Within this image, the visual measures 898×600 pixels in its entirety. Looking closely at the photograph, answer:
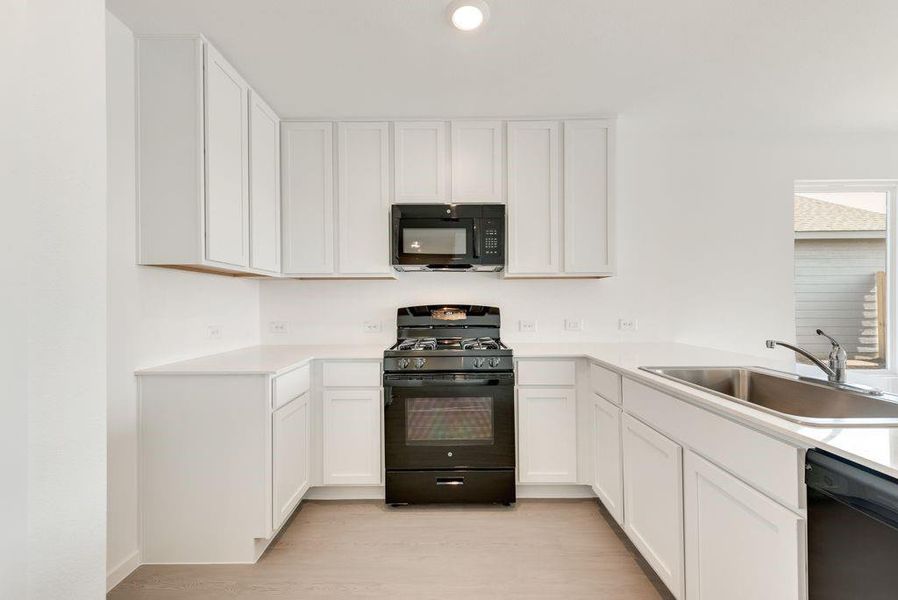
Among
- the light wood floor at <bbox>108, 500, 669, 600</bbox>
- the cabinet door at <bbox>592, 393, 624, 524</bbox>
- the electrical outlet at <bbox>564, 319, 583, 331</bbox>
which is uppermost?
the electrical outlet at <bbox>564, 319, 583, 331</bbox>

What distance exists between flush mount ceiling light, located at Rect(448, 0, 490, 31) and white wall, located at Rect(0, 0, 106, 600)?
4.11ft

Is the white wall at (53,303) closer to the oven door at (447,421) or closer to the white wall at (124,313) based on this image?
the white wall at (124,313)

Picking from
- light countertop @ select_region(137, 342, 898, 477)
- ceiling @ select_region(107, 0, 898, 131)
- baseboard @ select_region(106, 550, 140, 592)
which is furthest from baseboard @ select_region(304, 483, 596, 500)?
ceiling @ select_region(107, 0, 898, 131)

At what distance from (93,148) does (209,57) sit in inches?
56.4

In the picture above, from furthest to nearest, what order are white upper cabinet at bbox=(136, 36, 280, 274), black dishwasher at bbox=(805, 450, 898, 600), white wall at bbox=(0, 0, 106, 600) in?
white upper cabinet at bbox=(136, 36, 280, 274) → black dishwasher at bbox=(805, 450, 898, 600) → white wall at bbox=(0, 0, 106, 600)

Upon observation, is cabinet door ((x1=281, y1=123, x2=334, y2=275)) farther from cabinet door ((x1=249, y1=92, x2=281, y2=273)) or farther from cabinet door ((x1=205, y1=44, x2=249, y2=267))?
cabinet door ((x1=205, y1=44, x2=249, y2=267))

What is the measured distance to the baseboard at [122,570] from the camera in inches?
70.0

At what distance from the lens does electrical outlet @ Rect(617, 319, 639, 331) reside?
3.09m

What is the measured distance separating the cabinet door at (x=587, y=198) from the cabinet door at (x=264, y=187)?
1.86 metres

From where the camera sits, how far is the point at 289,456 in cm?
222

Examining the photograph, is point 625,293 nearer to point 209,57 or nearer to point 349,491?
point 349,491

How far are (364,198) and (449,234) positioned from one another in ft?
2.01

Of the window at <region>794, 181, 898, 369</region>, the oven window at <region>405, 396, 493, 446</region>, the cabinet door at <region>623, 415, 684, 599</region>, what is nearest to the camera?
the cabinet door at <region>623, 415, 684, 599</region>

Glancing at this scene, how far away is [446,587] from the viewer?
6.02 feet
